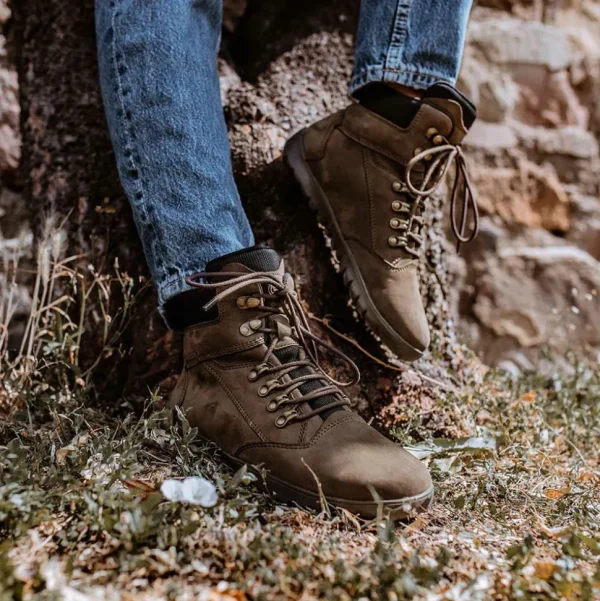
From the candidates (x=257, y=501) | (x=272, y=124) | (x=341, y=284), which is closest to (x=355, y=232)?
(x=341, y=284)

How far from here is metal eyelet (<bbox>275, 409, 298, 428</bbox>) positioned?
1.09 m

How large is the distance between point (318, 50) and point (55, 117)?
77 centimetres

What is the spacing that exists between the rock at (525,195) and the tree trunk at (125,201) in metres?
0.86

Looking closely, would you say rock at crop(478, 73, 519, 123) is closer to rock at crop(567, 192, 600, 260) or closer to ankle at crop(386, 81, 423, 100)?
rock at crop(567, 192, 600, 260)

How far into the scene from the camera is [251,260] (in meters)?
1.18

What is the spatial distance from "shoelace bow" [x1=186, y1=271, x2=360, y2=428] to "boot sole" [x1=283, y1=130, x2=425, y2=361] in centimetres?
22

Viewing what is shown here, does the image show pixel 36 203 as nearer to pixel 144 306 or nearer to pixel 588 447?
pixel 144 306

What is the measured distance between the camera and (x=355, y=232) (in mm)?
1440

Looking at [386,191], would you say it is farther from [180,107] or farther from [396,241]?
[180,107]

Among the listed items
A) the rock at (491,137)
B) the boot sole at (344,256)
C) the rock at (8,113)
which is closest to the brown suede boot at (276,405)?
the boot sole at (344,256)

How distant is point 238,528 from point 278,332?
0.38 m

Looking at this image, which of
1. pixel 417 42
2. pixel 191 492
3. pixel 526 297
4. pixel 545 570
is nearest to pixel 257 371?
pixel 191 492

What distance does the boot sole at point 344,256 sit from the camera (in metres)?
1.39

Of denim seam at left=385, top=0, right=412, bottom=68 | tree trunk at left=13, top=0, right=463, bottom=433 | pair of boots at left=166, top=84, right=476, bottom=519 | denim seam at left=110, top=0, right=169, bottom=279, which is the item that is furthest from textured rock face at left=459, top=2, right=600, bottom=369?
denim seam at left=110, top=0, right=169, bottom=279
